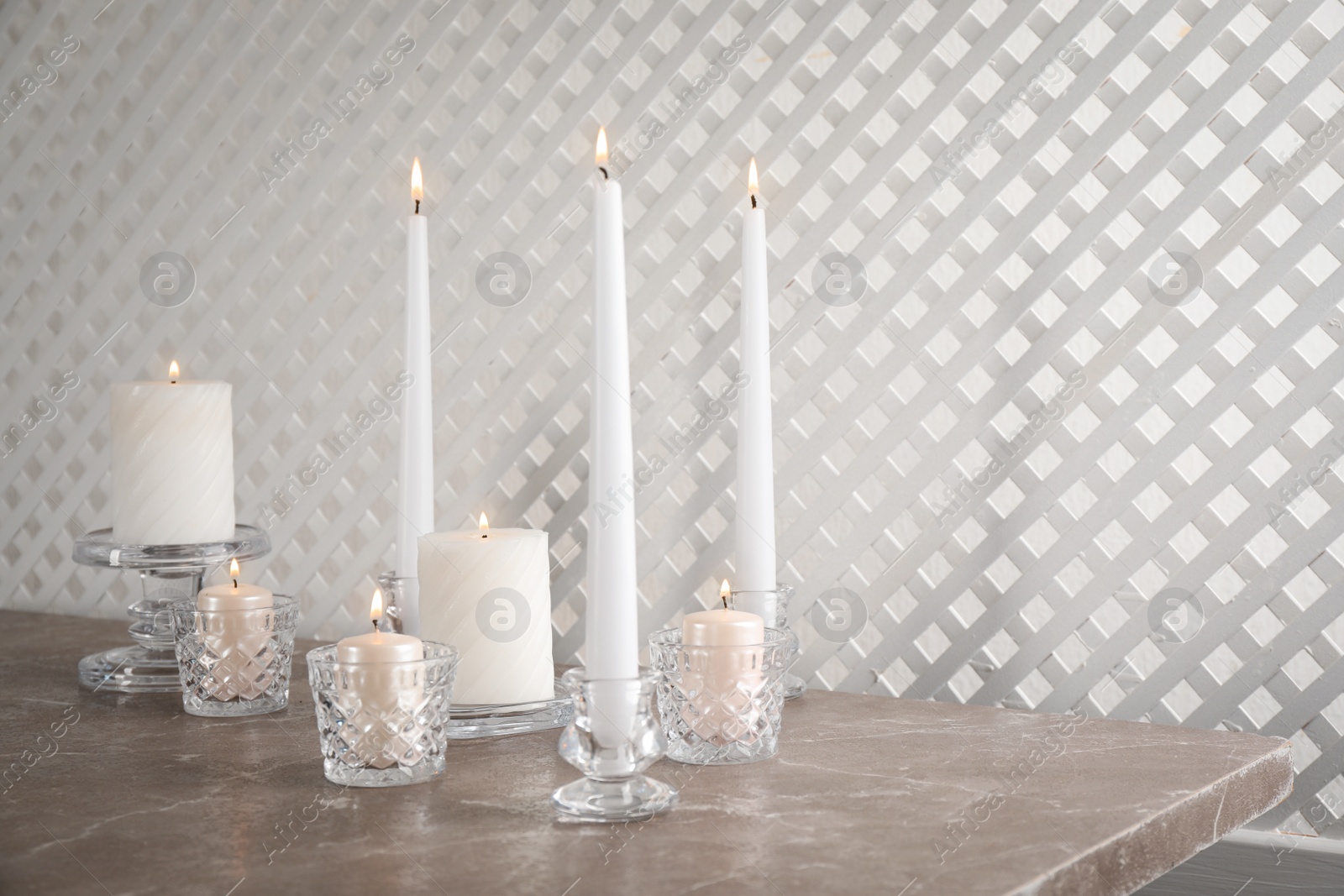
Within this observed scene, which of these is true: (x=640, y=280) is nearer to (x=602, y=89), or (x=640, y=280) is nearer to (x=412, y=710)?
(x=602, y=89)

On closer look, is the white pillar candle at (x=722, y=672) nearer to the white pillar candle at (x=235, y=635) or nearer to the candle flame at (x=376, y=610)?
the candle flame at (x=376, y=610)

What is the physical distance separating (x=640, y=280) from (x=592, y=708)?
27.4 inches

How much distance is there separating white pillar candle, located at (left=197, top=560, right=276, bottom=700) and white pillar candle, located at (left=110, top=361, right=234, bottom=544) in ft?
0.44

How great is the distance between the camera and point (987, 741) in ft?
3.00

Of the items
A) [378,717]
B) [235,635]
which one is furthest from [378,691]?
[235,635]

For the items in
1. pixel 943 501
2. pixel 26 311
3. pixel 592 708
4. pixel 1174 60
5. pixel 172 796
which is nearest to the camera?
pixel 592 708

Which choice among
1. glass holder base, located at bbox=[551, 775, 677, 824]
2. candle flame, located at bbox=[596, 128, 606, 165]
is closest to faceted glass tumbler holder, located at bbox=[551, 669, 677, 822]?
glass holder base, located at bbox=[551, 775, 677, 824]

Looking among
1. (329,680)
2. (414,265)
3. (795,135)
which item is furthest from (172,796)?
(795,135)

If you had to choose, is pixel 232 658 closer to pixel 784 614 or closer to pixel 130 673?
pixel 130 673

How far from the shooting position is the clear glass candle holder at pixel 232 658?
101cm

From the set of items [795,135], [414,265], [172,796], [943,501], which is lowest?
[172,796]

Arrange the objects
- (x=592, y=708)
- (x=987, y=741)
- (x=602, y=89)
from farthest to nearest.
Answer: (x=602, y=89)
(x=987, y=741)
(x=592, y=708)

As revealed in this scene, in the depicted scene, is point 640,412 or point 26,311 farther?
point 26,311

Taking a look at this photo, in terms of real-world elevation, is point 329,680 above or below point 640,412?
below
